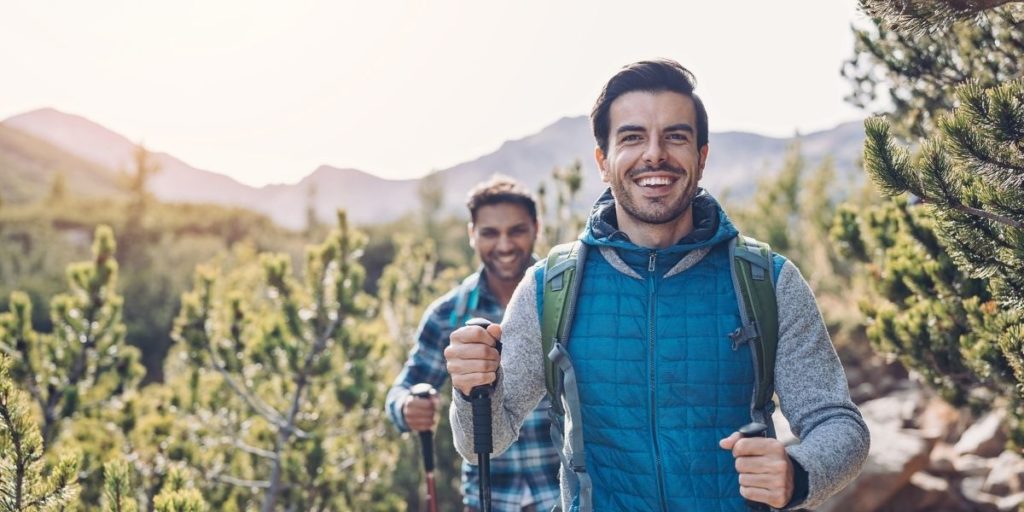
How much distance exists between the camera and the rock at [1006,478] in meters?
6.63

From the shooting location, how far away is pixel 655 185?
6.75ft

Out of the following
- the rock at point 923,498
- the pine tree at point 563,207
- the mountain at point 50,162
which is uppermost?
the mountain at point 50,162

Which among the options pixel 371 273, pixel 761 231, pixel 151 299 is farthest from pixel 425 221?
pixel 761 231

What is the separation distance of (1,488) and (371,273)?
98.5 feet

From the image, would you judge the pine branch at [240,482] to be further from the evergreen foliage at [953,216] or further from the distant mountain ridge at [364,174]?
the distant mountain ridge at [364,174]

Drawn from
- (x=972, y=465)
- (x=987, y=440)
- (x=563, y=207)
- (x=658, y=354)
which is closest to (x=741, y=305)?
(x=658, y=354)

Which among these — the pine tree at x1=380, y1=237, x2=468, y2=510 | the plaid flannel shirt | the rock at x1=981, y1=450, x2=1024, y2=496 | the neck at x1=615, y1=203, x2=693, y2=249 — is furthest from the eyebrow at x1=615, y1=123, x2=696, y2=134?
the rock at x1=981, y1=450, x2=1024, y2=496

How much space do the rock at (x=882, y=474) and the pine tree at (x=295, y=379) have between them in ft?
14.3

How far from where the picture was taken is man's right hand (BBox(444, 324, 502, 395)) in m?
1.89

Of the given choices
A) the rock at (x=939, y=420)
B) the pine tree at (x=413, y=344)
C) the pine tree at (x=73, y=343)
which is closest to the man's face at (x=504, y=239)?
the pine tree at (x=73, y=343)

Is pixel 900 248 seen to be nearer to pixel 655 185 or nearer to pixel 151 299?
pixel 655 185

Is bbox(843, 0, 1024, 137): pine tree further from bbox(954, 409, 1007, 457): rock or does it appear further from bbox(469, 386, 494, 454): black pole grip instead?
bbox(954, 409, 1007, 457): rock

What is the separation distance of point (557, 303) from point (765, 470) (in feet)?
2.38

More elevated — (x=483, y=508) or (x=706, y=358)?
(x=706, y=358)
